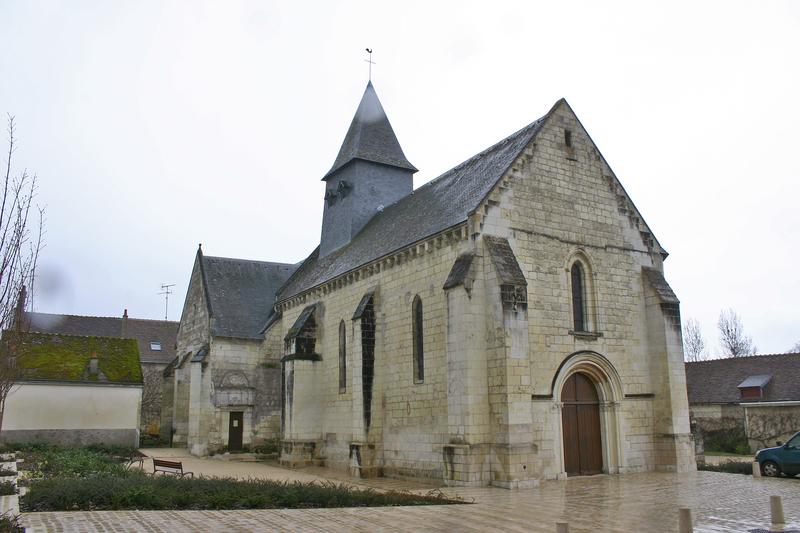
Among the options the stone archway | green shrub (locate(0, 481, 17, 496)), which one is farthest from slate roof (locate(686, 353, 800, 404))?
green shrub (locate(0, 481, 17, 496))

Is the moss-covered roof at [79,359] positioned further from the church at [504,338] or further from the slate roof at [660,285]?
the slate roof at [660,285]

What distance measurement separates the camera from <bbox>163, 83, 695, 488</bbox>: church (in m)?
17.9

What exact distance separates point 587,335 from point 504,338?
12.7ft

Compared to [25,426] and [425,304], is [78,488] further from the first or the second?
[25,426]

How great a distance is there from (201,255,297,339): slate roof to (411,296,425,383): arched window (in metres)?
13.3

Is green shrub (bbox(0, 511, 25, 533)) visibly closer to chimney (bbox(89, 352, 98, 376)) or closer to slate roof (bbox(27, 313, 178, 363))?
chimney (bbox(89, 352, 98, 376))

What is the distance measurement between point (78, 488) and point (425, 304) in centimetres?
1120

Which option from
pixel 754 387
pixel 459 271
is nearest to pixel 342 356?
pixel 459 271

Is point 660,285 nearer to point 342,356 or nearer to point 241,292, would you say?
point 342,356

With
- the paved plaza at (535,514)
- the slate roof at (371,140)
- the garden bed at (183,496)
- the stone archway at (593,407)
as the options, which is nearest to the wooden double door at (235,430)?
the slate roof at (371,140)

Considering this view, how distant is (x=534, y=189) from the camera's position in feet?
66.6

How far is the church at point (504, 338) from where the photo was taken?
1792cm

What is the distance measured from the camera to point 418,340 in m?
21.3

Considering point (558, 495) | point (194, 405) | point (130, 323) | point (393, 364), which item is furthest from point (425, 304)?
point (130, 323)
